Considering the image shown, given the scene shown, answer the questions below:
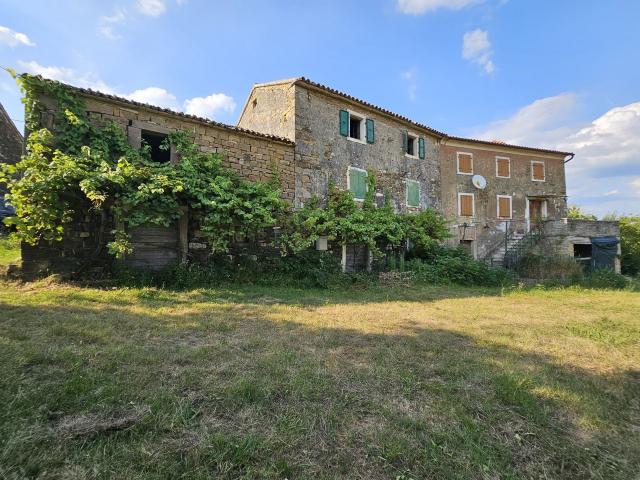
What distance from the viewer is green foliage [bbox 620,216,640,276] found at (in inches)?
618

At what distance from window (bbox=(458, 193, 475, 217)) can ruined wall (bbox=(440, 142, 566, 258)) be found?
0.20 metres

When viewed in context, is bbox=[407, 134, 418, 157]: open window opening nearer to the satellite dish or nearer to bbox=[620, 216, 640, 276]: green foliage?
the satellite dish

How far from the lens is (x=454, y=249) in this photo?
11938 mm

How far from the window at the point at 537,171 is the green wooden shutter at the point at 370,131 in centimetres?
1069

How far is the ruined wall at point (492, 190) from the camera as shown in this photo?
15.2 m

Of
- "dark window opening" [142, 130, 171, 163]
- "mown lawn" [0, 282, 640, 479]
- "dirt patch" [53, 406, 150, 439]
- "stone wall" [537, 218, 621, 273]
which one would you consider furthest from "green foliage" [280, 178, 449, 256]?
"dirt patch" [53, 406, 150, 439]

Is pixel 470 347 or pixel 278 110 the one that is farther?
pixel 278 110

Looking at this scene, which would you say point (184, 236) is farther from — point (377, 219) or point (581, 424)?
point (581, 424)

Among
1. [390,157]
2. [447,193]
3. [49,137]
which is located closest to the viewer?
[49,137]

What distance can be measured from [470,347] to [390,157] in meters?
10.6

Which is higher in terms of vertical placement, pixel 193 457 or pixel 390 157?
pixel 390 157

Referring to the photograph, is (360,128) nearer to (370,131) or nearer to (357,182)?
(370,131)

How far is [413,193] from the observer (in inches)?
534

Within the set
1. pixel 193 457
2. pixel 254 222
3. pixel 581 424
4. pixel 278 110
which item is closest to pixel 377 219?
pixel 254 222
